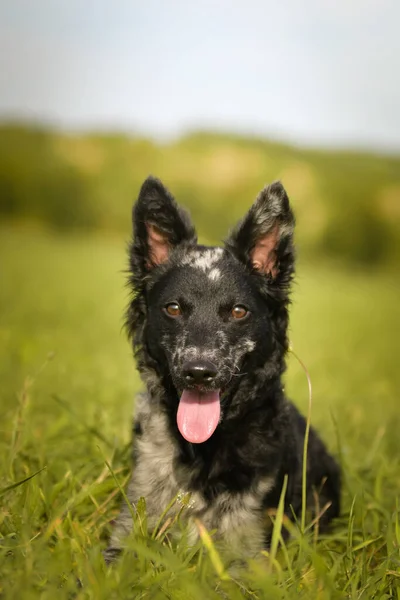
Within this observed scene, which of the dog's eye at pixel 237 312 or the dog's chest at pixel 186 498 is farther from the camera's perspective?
the dog's eye at pixel 237 312

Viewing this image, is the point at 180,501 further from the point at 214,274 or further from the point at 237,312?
the point at 214,274

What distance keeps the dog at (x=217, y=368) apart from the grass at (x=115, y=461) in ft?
0.89

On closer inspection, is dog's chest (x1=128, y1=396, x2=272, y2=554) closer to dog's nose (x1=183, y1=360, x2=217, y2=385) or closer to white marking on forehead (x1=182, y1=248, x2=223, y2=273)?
dog's nose (x1=183, y1=360, x2=217, y2=385)

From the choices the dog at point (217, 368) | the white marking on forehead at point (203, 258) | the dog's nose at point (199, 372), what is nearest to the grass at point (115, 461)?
the dog at point (217, 368)

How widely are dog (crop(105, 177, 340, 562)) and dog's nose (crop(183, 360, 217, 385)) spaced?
0.28 feet

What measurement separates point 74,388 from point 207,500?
14.0 feet

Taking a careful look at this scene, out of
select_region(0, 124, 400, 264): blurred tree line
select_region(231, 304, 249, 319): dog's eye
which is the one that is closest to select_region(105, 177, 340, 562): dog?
select_region(231, 304, 249, 319): dog's eye

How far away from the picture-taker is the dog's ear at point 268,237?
414cm

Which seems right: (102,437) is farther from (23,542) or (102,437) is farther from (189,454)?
(23,542)

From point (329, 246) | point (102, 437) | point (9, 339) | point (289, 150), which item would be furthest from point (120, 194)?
point (102, 437)

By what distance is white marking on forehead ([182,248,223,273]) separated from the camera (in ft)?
13.8

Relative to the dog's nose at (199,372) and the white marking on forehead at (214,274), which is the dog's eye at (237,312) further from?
the dog's nose at (199,372)

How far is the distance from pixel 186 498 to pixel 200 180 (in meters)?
14.0

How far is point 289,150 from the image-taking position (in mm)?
16781
